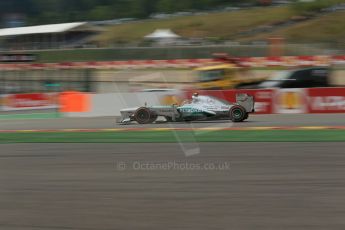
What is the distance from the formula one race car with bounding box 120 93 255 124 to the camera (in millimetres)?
14469

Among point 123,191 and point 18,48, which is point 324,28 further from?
point 123,191

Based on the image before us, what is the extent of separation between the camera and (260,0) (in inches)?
3777

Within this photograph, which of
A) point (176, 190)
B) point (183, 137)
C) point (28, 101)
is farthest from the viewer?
point (28, 101)

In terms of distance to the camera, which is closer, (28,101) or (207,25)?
(28,101)

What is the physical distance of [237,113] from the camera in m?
14.9

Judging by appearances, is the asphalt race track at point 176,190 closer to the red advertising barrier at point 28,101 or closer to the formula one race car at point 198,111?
the formula one race car at point 198,111

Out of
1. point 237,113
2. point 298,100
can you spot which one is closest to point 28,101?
point 298,100

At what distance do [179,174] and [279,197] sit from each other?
1843mm

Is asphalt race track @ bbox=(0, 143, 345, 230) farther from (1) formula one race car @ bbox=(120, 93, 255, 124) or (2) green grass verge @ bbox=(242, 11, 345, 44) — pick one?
(2) green grass verge @ bbox=(242, 11, 345, 44)

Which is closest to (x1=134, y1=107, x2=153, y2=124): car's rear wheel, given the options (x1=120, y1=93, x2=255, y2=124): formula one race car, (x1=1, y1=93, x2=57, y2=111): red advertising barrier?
(x1=120, y1=93, x2=255, y2=124): formula one race car

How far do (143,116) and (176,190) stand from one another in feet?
28.4

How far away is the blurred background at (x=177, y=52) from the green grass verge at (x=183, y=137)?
4444mm

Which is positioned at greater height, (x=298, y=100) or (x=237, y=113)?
(x=298, y=100)

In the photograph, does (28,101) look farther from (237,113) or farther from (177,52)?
(177,52)
